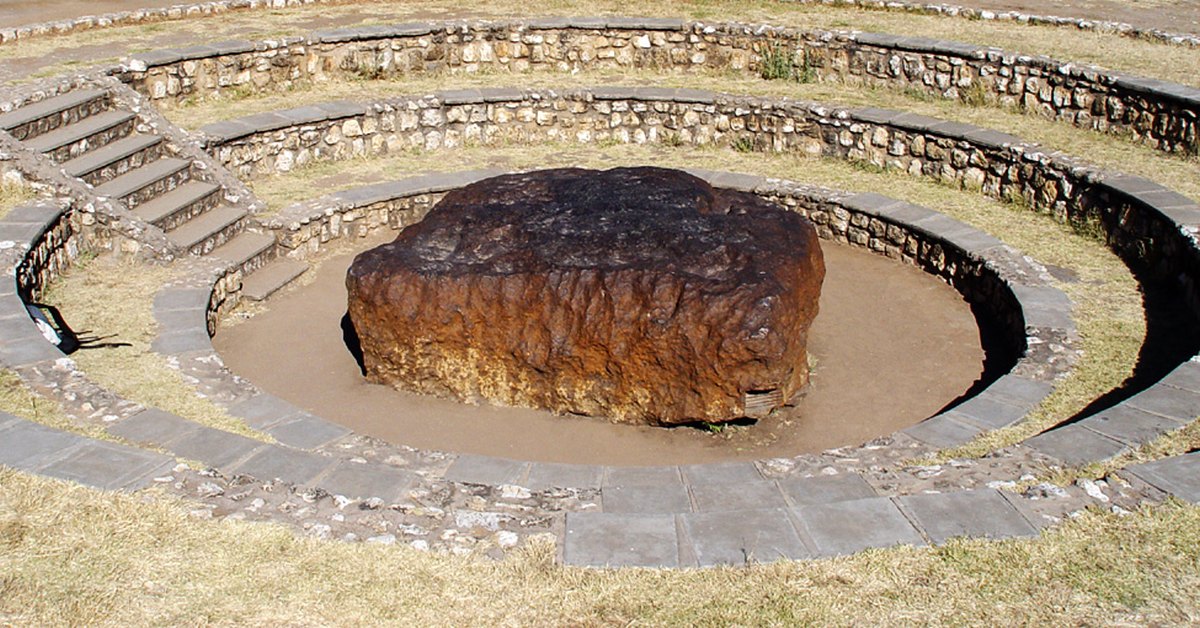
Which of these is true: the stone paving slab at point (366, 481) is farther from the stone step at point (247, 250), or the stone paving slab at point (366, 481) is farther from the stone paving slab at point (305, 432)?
the stone step at point (247, 250)

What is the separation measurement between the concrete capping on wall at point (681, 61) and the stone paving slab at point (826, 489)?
797cm

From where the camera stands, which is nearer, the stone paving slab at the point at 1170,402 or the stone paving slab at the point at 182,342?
the stone paving slab at the point at 1170,402

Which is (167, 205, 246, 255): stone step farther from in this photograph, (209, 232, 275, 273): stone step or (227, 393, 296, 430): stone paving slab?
(227, 393, 296, 430): stone paving slab

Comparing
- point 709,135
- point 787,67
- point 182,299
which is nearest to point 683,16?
point 787,67

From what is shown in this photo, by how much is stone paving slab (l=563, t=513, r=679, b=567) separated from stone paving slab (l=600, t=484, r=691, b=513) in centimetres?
20

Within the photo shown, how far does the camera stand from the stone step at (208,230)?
410 inches

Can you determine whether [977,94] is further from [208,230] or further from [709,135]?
[208,230]

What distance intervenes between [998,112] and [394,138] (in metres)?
7.05

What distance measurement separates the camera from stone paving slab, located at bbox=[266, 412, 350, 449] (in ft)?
22.1

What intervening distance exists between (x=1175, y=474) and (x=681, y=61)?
10.7 meters

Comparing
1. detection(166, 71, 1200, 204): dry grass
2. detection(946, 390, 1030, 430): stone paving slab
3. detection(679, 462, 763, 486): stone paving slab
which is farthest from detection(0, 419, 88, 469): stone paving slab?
detection(166, 71, 1200, 204): dry grass

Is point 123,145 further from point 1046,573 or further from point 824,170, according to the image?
point 1046,573

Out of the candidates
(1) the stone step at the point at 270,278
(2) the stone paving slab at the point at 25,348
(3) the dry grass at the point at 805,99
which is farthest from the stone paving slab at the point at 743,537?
(3) the dry grass at the point at 805,99

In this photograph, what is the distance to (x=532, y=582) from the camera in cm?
484
